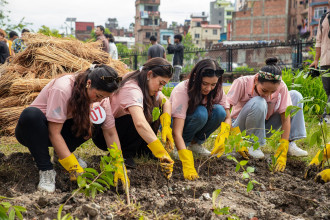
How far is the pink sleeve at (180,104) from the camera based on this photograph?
2.80 meters

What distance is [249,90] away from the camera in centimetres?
312

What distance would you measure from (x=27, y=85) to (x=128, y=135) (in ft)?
5.87

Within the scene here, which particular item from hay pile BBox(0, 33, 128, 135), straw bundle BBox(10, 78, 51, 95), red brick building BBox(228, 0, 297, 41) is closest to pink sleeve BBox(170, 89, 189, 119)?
hay pile BBox(0, 33, 128, 135)

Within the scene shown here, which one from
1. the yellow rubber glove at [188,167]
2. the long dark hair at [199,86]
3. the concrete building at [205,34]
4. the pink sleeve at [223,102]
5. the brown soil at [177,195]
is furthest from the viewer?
the concrete building at [205,34]

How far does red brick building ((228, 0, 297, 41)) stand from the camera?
147 feet

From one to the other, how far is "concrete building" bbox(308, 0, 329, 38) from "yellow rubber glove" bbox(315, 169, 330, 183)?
41300 millimetres

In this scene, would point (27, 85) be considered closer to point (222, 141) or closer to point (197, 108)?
point (197, 108)

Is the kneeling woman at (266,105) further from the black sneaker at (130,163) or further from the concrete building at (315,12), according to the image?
the concrete building at (315,12)

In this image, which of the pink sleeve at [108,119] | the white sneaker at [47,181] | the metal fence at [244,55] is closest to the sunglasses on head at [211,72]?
the pink sleeve at [108,119]

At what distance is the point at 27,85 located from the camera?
4.06 m

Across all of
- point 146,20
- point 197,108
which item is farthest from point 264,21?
point 197,108

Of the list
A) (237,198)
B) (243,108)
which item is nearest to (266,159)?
Result: (243,108)

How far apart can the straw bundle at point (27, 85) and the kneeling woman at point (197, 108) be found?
1.83 meters

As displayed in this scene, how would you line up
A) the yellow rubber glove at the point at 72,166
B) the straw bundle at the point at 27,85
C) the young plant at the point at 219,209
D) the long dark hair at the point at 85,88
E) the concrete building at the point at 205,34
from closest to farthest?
1. the young plant at the point at 219,209
2. the long dark hair at the point at 85,88
3. the yellow rubber glove at the point at 72,166
4. the straw bundle at the point at 27,85
5. the concrete building at the point at 205,34
